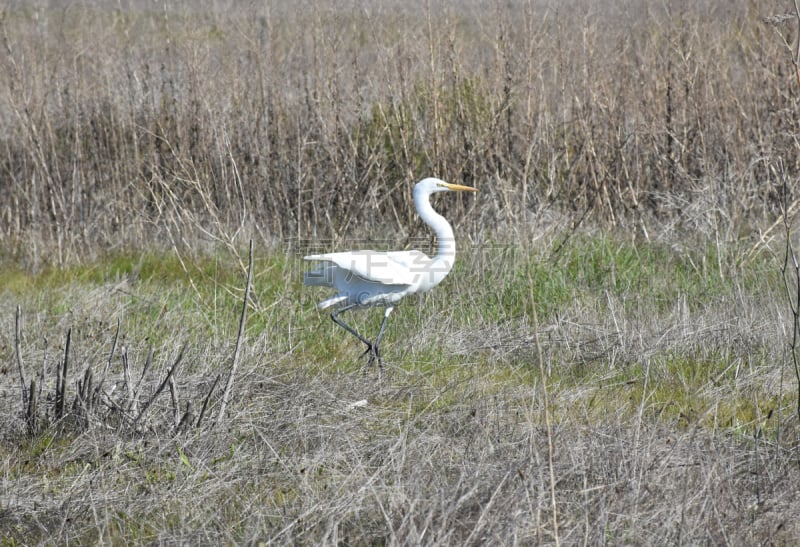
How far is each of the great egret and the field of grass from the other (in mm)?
182

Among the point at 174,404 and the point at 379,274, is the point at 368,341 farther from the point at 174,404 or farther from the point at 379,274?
the point at 174,404

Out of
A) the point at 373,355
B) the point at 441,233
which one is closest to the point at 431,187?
the point at 441,233

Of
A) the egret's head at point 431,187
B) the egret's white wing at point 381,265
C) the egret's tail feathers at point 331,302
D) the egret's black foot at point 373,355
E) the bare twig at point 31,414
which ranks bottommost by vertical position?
the egret's black foot at point 373,355

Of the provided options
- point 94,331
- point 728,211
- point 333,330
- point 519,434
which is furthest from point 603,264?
point 94,331

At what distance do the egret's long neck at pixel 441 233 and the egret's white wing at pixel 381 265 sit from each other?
14cm

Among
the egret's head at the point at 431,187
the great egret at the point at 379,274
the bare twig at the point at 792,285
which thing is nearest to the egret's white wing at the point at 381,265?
the great egret at the point at 379,274

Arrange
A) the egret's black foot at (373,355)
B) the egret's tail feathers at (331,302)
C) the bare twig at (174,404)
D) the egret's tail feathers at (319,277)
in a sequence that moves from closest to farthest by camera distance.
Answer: the bare twig at (174,404) → the egret's black foot at (373,355) → the egret's tail feathers at (331,302) → the egret's tail feathers at (319,277)

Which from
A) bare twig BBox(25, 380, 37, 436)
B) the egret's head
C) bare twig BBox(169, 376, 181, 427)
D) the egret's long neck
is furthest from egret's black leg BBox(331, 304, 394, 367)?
bare twig BBox(25, 380, 37, 436)

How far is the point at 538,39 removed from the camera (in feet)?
20.4

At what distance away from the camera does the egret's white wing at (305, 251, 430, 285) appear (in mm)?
4258

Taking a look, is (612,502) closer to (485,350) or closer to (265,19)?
(485,350)

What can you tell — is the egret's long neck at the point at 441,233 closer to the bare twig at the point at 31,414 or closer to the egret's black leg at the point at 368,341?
the egret's black leg at the point at 368,341

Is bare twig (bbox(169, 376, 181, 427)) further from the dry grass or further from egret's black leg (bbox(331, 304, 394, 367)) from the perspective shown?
the dry grass

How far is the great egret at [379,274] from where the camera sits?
4.27m
